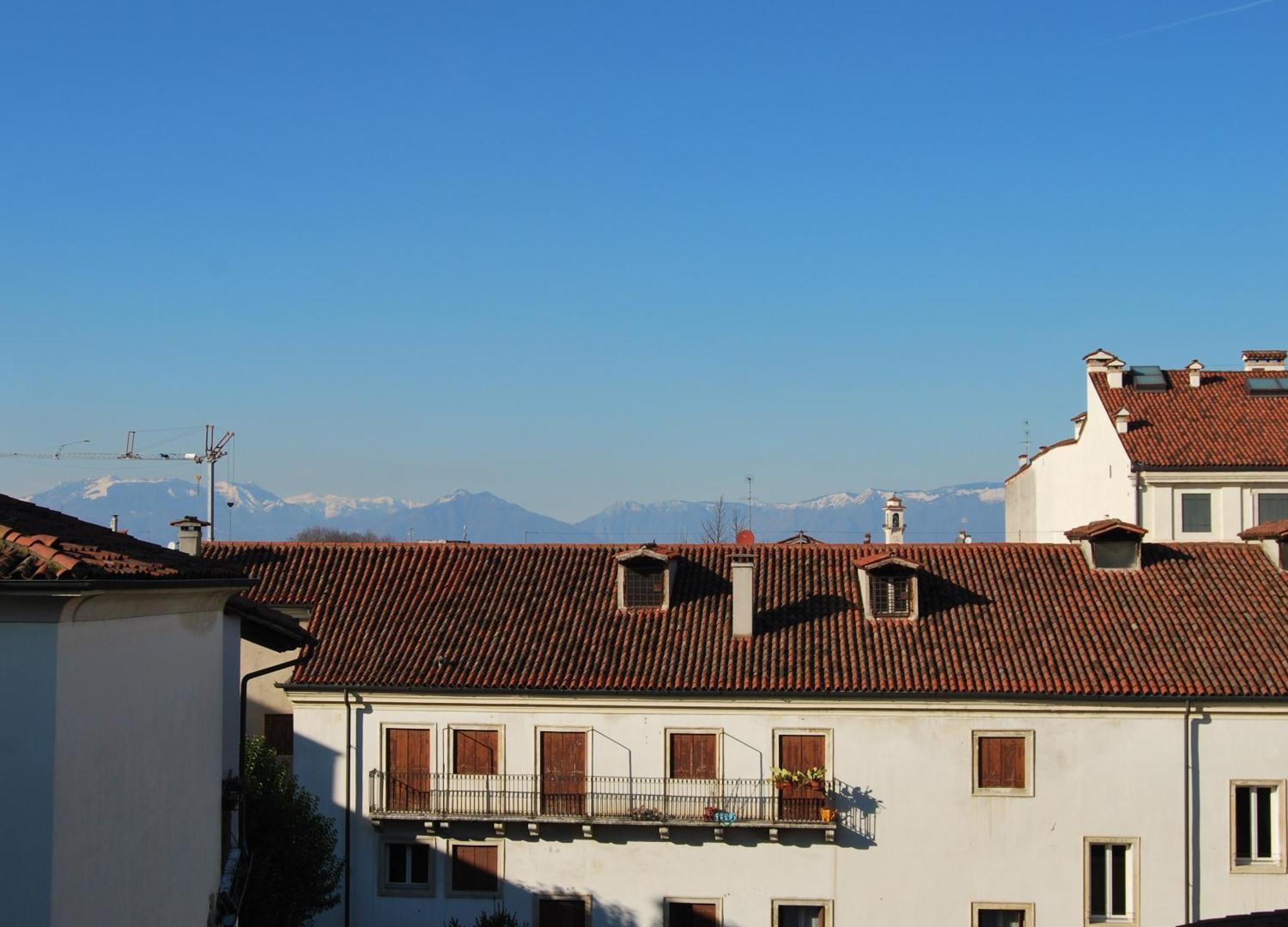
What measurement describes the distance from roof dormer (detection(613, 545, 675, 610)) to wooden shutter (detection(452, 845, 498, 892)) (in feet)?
22.2

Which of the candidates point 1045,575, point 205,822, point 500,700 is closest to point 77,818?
point 205,822

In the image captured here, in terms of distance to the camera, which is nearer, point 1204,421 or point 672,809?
point 672,809

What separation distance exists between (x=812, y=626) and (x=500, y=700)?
769 centimetres

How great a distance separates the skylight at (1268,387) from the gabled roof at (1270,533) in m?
14.6

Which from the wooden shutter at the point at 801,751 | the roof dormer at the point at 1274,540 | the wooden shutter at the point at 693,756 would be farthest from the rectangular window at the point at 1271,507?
the wooden shutter at the point at 693,756

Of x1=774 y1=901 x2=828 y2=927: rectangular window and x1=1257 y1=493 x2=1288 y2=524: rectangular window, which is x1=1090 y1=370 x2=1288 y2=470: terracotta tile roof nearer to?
x1=1257 y1=493 x2=1288 y2=524: rectangular window

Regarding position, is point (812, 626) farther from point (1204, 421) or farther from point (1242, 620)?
point (1204, 421)

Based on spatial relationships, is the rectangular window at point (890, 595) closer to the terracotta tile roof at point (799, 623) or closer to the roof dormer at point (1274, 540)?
the terracotta tile roof at point (799, 623)

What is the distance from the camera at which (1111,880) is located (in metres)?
30.8

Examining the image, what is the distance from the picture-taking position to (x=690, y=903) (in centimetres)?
3144

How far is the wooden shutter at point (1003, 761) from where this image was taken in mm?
31172

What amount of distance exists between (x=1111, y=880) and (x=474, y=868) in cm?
1445

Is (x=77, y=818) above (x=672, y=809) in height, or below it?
above

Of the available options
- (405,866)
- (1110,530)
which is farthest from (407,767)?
(1110,530)
